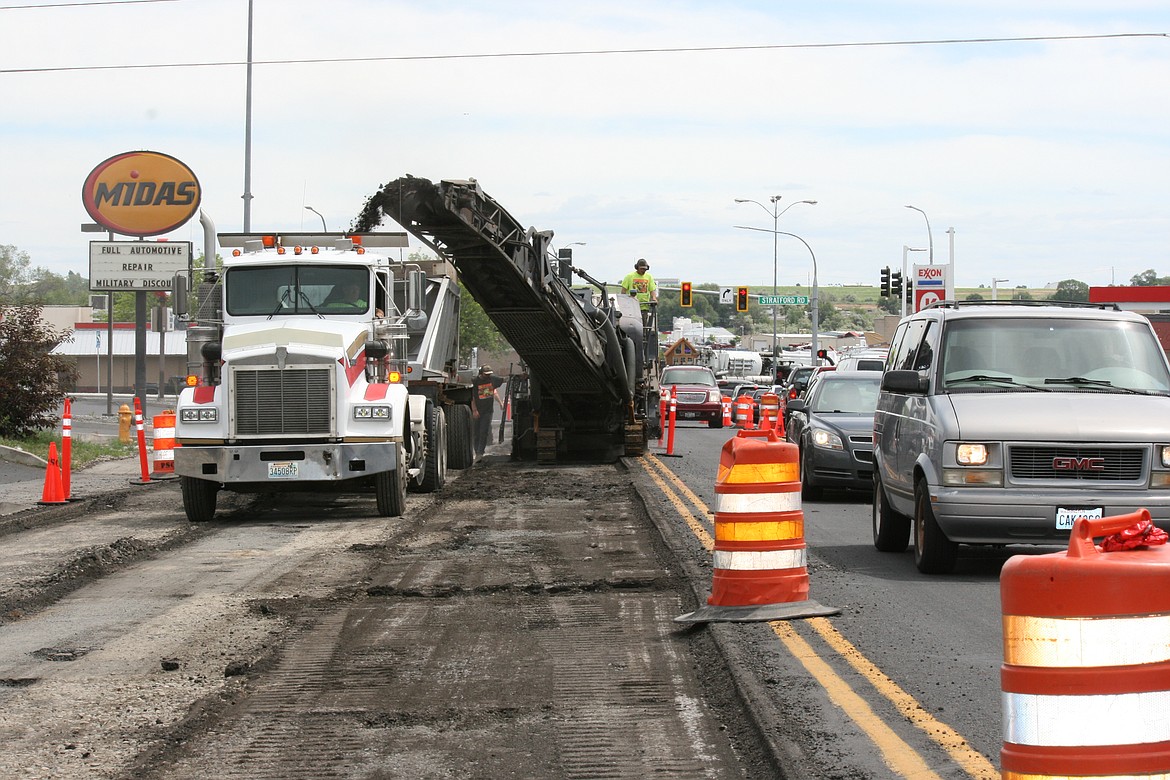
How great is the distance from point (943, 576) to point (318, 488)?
7.77 meters

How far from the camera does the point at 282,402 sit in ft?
51.2

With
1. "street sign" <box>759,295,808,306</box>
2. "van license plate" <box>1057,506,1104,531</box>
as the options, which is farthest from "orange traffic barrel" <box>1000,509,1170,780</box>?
"street sign" <box>759,295,808,306</box>

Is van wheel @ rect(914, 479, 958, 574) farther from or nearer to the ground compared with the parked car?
nearer to the ground

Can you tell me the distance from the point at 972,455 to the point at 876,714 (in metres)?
4.48

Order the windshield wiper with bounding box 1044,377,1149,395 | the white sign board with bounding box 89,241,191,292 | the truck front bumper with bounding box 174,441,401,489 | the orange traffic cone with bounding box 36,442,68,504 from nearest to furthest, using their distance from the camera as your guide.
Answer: the windshield wiper with bounding box 1044,377,1149,395
the truck front bumper with bounding box 174,441,401,489
the orange traffic cone with bounding box 36,442,68,504
the white sign board with bounding box 89,241,191,292

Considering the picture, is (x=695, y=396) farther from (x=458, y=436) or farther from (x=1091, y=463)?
(x=1091, y=463)

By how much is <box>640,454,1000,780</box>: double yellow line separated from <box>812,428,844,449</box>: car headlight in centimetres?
851

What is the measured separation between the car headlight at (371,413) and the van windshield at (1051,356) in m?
6.62

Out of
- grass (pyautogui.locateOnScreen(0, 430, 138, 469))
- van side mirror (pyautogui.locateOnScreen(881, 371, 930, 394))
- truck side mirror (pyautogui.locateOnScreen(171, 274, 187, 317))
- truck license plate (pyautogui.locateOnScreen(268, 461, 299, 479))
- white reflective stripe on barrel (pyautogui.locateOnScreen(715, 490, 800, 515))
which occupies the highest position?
truck side mirror (pyautogui.locateOnScreen(171, 274, 187, 317))

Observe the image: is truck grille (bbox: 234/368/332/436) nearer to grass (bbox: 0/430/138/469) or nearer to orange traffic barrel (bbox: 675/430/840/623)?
orange traffic barrel (bbox: 675/430/840/623)

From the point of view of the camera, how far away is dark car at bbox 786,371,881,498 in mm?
17156

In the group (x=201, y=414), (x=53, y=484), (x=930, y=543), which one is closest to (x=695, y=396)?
(x=53, y=484)

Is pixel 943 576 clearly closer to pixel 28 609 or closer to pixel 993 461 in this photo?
pixel 993 461

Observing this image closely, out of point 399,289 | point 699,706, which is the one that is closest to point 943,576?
point 699,706
